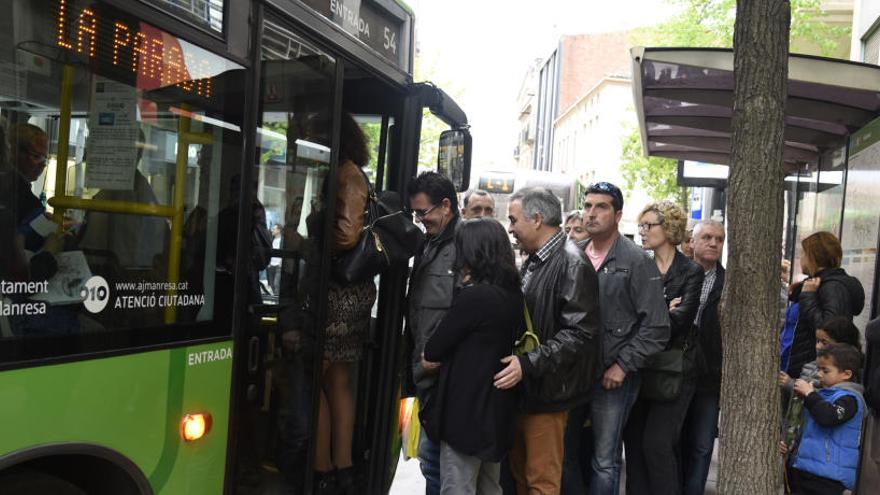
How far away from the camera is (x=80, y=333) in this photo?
2627 millimetres

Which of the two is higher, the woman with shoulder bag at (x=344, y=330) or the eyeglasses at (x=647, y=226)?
the eyeglasses at (x=647, y=226)

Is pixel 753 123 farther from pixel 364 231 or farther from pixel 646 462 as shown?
pixel 646 462

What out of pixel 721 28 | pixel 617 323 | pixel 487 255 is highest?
pixel 721 28

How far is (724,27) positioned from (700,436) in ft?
63.9

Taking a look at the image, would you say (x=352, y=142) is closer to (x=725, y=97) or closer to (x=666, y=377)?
(x=666, y=377)

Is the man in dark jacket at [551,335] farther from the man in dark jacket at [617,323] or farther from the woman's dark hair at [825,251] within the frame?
the woman's dark hair at [825,251]

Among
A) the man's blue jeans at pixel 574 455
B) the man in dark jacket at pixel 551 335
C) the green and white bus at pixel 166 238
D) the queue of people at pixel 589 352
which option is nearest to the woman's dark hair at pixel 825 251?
the queue of people at pixel 589 352

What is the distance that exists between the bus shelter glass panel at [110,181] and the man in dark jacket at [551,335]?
5.32 ft

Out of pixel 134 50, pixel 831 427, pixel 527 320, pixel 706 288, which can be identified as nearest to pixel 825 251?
pixel 706 288

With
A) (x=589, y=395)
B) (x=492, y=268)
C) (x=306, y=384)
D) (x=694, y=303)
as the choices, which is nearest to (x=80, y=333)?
(x=306, y=384)

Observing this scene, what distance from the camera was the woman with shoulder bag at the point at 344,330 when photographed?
14.2 ft

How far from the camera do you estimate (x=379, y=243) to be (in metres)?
4.38

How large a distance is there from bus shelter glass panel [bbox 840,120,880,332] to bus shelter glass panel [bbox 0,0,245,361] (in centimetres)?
412

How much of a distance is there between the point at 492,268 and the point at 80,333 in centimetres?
187
